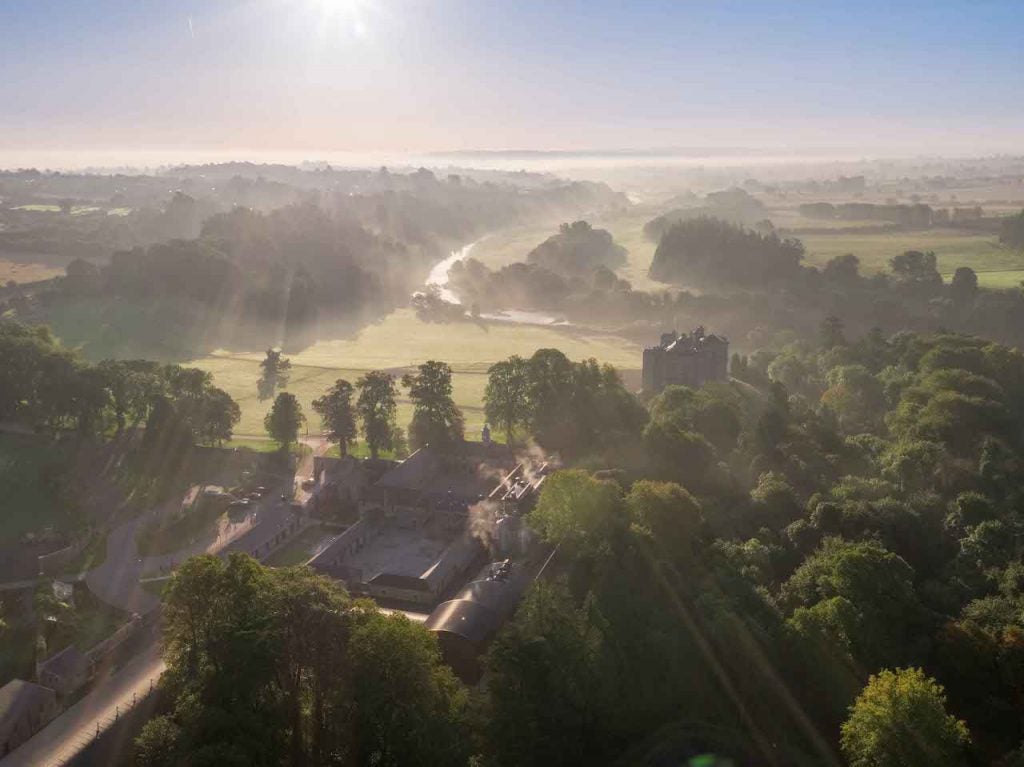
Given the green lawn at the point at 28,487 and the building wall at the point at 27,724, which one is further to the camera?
the green lawn at the point at 28,487

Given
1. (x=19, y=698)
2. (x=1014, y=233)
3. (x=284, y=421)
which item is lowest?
(x=19, y=698)

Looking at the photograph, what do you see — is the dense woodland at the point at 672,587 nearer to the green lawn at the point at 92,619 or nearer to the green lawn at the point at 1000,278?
the green lawn at the point at 92,619

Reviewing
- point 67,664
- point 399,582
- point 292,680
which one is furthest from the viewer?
point 399,582

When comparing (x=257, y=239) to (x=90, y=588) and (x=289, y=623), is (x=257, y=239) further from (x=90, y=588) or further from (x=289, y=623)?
(x=289, y=623)

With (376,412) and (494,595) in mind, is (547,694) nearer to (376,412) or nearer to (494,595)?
(494,595)

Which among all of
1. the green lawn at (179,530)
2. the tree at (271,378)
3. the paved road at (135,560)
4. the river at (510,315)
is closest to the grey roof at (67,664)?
the paved road at (135,560)

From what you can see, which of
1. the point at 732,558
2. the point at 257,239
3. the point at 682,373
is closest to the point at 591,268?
the point at 257,239

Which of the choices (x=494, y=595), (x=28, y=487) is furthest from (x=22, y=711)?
(x=28, y=487)
